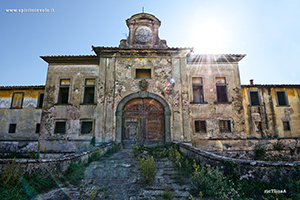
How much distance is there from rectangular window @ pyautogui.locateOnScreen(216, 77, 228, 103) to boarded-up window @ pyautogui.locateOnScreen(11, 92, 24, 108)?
17577mm

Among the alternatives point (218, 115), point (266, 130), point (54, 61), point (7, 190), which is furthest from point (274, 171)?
point (54, 61)

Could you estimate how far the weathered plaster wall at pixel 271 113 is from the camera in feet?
50.3

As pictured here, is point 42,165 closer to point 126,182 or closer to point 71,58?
point 126,182

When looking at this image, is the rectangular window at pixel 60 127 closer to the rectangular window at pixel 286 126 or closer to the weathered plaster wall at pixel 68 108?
the weathered plaster wall at pixel 68 108

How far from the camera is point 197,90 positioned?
46.8 ft

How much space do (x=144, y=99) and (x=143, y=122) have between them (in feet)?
5.04

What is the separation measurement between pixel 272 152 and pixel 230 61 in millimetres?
7121

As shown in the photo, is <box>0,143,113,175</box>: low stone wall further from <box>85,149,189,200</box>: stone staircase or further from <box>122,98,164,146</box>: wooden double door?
<box>122,98,164,146</box>: wooden double door

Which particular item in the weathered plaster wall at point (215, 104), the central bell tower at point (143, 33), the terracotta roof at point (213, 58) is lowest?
the weathered plaster wall at point (215, 104)

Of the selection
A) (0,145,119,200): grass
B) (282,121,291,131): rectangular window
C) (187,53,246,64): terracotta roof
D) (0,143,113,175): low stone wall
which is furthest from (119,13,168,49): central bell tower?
(282,121,291,131): rectangular window

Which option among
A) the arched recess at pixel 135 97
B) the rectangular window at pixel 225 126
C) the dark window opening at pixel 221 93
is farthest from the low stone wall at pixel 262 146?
the dark window opening at pixel 221 93

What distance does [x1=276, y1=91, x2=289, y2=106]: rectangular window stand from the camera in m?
16.2

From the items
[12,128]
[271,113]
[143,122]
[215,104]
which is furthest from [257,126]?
[12,128]

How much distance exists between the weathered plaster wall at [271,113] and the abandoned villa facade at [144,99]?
0.18 m
